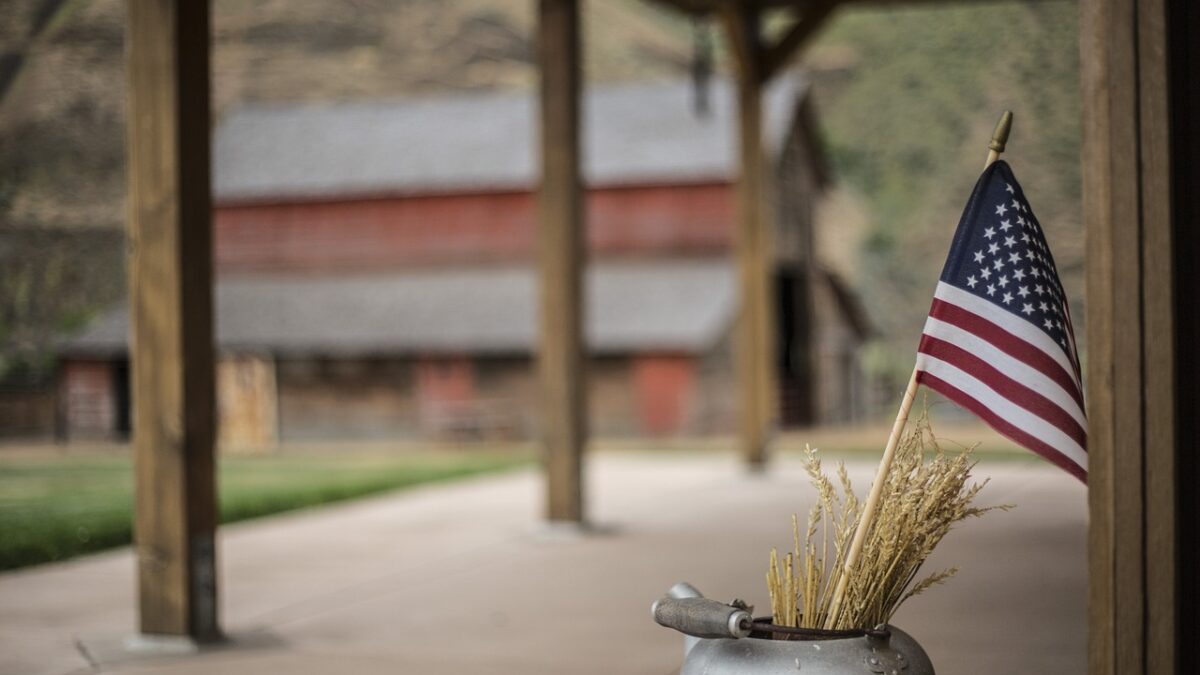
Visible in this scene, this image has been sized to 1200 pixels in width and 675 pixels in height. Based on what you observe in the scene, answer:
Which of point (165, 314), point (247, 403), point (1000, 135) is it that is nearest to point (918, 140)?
point (247, 403)

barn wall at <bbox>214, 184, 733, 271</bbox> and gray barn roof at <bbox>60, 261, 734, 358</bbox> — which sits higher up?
barn wall at <bbox>214, 184, 733, 271</bbox>

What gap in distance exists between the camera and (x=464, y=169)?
3269 cm

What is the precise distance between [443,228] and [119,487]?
50.5 ft

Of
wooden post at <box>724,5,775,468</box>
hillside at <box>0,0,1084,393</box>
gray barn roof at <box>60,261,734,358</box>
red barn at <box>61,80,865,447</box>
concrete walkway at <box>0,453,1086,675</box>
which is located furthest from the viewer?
red barn at <box>61,80,865,447</box>

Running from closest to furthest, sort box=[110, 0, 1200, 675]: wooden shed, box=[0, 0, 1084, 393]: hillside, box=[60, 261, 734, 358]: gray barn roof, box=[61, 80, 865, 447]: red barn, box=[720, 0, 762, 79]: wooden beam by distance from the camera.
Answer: box=[110, 0, 1200, 675]: wooden shed < box=[720, 0, 762, 79]: wooden beam < box=[0, 0, 1084, 393]: hillside < box=[60, 261, 734, 358]: gray barn roof < box=[61, 80, 865, 447]: red barn

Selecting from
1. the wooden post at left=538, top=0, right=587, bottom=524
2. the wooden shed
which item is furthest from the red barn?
the wooden shed

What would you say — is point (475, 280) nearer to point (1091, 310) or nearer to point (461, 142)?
point (461, 142)

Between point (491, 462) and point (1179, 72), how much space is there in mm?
16997

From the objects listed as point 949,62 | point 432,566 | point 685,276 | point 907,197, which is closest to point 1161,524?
point 432,566

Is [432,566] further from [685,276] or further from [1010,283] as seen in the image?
[685,276]

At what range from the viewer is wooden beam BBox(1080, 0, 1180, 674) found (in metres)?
4.10

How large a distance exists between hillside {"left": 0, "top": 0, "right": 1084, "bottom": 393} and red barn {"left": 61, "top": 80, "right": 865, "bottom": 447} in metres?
5.56

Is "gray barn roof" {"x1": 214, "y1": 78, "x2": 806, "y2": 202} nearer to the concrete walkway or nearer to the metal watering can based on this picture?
the concrete walkway

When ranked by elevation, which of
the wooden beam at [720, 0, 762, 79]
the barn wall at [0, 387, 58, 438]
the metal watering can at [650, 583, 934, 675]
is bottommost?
the barn wall at [0, 387, 58, 438]
